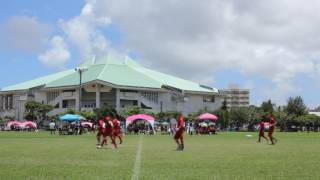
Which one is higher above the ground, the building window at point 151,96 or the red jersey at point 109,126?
the building window at point 151,96

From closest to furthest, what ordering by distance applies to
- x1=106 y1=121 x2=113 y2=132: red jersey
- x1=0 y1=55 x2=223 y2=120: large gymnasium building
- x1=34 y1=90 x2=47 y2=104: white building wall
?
x1=106 y1=121 x2=113 y2=132: red jersey < x1=0 y1=55 x2=223 y2=120: large gymnasium building < x1=34 y1=90 x2=47 y2=104: white building wall

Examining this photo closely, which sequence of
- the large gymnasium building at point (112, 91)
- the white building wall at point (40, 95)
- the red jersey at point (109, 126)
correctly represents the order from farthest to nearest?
the white building wall at point (40, 95)
the large gymnasium building at point (112, 91)
the red jersey at point (109, 126)

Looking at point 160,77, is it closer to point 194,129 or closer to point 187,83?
point 187,83

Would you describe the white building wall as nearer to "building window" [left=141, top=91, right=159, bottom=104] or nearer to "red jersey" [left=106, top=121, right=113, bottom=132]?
"building window" [left=141, top=91, right=159, bottom=104]

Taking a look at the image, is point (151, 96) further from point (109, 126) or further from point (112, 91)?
point (109, 126)

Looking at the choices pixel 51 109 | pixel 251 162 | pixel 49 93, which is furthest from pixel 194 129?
pixel 49 93

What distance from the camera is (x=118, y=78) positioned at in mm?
145750

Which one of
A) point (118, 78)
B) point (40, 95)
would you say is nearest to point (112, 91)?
point (118, 78)

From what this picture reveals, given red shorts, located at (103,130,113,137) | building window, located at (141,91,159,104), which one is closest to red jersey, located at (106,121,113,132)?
red shorts, located at (103,130,113,137)

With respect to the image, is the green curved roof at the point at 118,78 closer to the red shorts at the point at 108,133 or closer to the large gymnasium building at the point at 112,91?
the large gymnasium building at the point at 112,91

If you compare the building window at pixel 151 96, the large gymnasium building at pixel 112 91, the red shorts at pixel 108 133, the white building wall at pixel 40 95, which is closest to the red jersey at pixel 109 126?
the red shorts at pixel 108 133

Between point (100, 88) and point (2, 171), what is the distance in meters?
127

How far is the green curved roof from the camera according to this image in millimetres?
144125

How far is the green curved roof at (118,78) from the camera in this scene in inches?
5674
